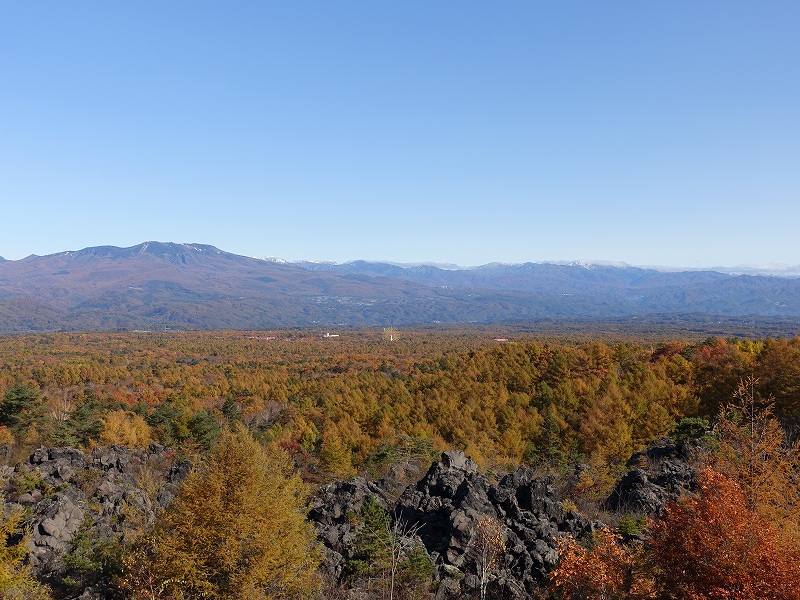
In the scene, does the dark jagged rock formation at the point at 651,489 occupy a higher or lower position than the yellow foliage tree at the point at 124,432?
higher

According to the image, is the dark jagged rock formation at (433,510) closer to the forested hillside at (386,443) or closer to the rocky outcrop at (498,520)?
the rocky outcrop at (498,520)

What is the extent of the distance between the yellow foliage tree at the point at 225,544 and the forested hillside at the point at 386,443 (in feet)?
0.26

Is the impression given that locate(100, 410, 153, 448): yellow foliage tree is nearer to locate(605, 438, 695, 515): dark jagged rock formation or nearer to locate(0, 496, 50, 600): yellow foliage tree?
locate(0, 496, 50, 600): yellow foliage tree

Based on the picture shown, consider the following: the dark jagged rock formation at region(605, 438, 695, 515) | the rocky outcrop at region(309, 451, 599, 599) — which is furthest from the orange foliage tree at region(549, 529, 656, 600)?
the dark jagged rock formation at region(605, 438, 695, 515)

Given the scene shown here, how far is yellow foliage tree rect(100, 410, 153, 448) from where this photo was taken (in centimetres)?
5138

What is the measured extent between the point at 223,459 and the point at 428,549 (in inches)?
444

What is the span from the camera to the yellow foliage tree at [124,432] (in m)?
51.4

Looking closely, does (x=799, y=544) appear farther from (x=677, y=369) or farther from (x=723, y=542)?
(x=677, y=369)

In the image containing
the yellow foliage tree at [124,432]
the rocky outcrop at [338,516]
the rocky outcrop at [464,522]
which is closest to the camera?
the rocky outcrop at [464,522]

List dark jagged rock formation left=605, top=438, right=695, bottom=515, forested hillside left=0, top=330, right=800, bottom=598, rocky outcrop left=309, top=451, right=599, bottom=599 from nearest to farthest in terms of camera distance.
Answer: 1. forested hillside left=0, top=330, right=800, bottom=598
2. rocky outcrop left=309, top=451, right=599, bottom=599
3. dark jagged rock formation left=605, top=438, right=695, bottom=515

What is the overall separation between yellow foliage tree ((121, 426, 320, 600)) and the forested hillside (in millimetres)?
78

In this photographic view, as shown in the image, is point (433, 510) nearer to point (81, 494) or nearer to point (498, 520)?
point (498, 520)

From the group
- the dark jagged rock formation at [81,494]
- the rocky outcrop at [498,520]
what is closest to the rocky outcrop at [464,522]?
the rocky outcrop at [498,520]

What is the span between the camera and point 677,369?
61781mm
